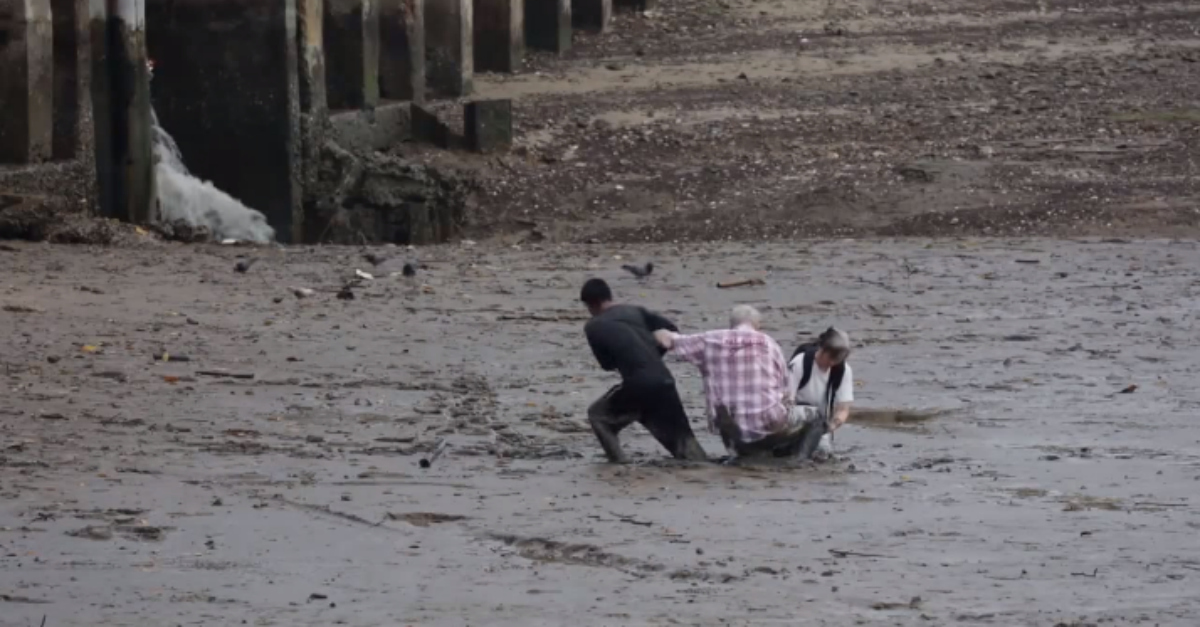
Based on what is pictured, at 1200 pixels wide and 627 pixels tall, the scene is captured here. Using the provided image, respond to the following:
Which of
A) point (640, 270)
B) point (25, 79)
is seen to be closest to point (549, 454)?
point (640, 270)

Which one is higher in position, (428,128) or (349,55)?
(349,55)

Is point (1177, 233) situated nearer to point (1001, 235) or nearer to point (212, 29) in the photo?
point (1001, 235)

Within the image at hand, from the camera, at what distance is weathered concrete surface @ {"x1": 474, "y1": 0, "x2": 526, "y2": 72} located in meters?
27.6

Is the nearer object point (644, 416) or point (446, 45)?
point (644, 416)

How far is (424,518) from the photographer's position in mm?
9391

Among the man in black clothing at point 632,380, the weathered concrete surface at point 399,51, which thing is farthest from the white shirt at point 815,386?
the weathered concrete surface at point 399,51

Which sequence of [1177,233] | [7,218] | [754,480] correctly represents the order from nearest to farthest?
[754,480] → [7,218] → [1177,233]

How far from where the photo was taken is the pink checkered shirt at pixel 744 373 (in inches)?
422

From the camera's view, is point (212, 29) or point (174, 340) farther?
point (212, 29)

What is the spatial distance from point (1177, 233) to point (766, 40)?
10.3 m

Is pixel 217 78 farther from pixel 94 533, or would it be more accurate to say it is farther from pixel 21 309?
pixel 94 533

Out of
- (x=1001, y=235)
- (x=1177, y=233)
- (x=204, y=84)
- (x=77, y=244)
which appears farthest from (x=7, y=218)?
(x=1177, y=233)

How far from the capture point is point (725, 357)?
10719mm

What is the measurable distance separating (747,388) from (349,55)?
13038mm
